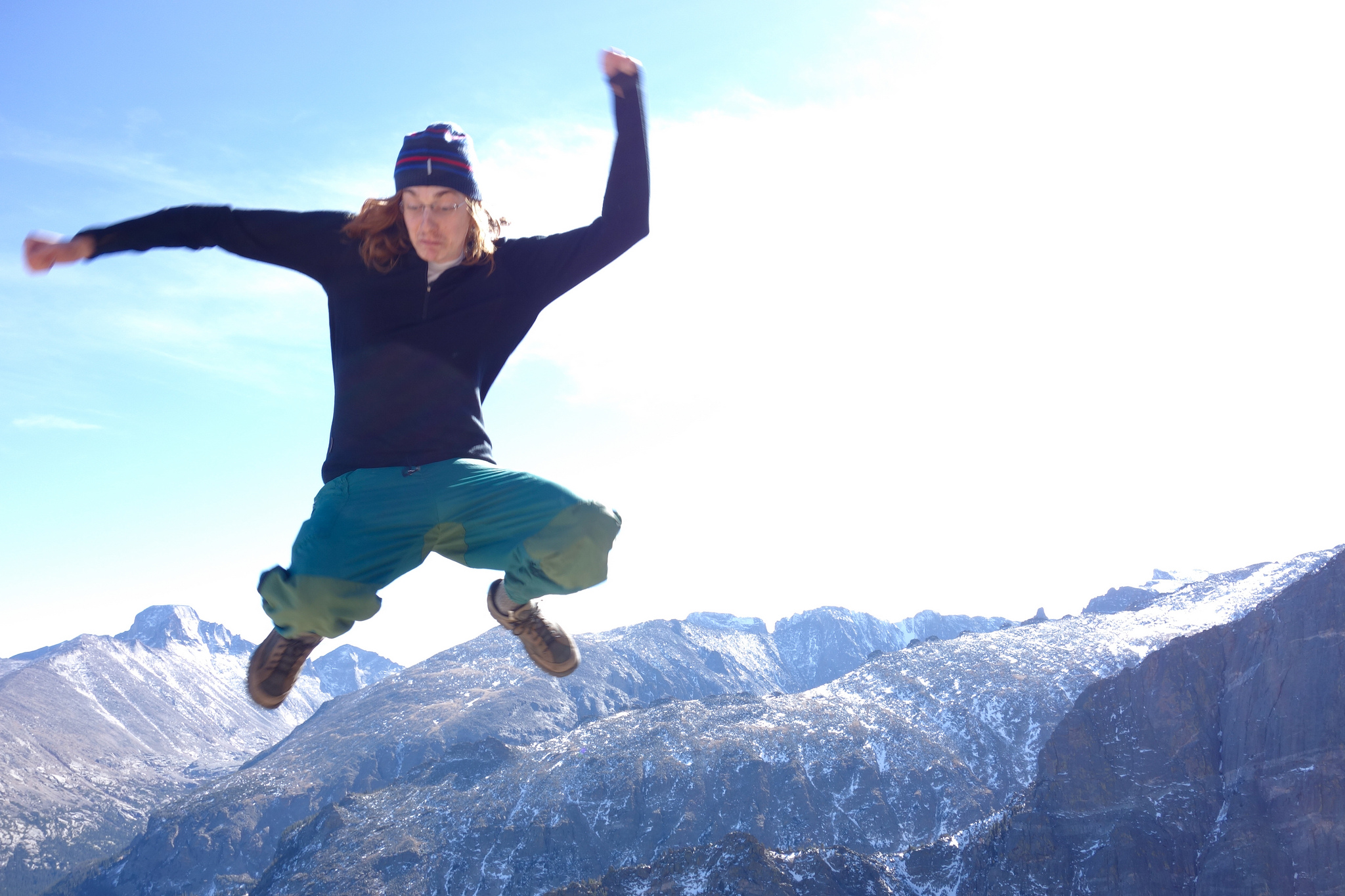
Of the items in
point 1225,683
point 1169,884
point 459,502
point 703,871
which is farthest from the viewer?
point 1225,683

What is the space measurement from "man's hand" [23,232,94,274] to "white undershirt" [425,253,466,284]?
7.27ft

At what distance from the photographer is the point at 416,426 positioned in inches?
204

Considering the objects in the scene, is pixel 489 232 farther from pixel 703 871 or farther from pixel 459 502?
pixel 703 871

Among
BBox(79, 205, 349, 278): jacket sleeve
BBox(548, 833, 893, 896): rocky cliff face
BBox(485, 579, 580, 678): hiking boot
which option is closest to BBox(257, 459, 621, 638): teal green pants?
BBox(485, 579, 580, 678): hiking boot

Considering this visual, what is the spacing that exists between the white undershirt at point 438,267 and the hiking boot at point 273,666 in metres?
2.53

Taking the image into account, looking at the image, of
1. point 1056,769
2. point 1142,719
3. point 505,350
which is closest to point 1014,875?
point 1056,769

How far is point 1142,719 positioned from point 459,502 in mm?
215895

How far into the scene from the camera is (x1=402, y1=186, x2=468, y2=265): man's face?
5.36 meters

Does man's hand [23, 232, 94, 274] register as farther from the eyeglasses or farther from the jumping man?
the eyeglasses

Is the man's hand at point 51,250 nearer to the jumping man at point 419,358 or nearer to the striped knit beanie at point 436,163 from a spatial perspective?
the jumping man at point 419,358

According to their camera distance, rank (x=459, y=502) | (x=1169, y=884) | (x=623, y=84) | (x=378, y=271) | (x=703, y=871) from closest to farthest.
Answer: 1. (x=459, y=502)
2. (x=378, y=271)
3. (x=623, y=84)
4. (x=1169, y=884)
5. (x=703, y=871)

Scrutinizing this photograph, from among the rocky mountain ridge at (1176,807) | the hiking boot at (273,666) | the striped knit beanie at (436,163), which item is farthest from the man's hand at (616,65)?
the rocky mountain ridge at (1176,807)

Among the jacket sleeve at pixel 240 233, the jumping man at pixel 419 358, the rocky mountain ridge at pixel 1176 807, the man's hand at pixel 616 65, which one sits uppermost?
the man's hand at pixel 616 65

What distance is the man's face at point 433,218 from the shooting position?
536cm
